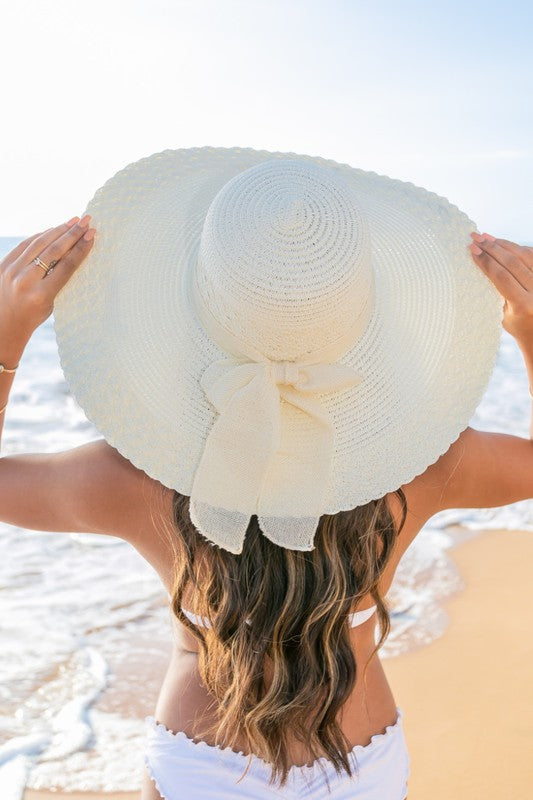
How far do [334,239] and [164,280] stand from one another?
38 centimetres

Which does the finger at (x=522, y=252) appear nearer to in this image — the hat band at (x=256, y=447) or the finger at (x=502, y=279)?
the finger at (x=502, y=279)

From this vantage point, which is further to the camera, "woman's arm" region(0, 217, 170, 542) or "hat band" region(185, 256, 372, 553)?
"woman's arm" region(0, 217, 170, 542)

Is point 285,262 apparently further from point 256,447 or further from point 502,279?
point 502,279

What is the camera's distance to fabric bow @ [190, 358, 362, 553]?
1.35m

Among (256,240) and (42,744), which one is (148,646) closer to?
(42,744)

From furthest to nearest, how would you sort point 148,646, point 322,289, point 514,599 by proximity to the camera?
point 514,599, point 148,646, point 322,289

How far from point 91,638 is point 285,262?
270 cm

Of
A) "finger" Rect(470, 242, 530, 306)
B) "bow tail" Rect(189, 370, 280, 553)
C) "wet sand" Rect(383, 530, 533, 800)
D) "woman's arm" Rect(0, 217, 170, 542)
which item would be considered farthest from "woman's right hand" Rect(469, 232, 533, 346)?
"wet sand" Rect(383, 530, 533, 800)

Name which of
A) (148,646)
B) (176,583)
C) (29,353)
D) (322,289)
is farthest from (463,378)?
(29,353)

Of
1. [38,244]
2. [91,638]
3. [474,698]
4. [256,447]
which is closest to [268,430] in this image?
[256,447]

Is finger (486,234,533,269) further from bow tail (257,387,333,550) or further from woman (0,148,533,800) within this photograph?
bow tail (257,387,333,550)

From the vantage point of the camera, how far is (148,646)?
3.47 metres

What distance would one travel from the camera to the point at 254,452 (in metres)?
1.36

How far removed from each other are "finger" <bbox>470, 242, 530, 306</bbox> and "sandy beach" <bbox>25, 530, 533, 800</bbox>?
6.36 feet
